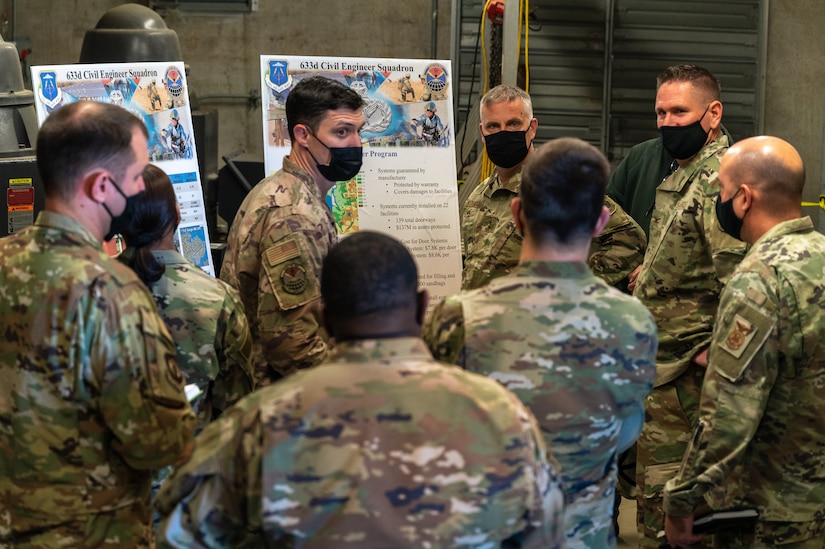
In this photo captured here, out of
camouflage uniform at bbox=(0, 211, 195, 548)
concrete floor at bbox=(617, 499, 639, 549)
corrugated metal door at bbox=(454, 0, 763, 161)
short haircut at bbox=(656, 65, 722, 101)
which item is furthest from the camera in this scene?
corrugated metal door at bbox=(454, 0, 763, 161)

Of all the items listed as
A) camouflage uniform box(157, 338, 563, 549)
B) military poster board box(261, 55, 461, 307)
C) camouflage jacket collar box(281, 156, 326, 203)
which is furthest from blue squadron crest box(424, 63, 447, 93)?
camouflage uniform box(157, 338, 563, 549)

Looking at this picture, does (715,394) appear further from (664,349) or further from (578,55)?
(578,55)

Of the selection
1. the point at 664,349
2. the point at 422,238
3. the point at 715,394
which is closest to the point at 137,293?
the point at 715,394

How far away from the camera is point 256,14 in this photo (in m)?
8.88

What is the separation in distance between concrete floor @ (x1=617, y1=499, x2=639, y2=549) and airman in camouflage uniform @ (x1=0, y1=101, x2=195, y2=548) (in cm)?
297

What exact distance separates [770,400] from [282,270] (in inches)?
57.8

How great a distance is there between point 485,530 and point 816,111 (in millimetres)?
7959

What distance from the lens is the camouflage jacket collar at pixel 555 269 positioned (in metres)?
2.21

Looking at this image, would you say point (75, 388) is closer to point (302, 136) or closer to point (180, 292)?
point (180, 292)

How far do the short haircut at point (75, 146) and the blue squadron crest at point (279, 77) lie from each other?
2.33 meters

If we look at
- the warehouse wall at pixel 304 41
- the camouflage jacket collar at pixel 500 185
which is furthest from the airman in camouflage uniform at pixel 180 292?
the warehouse wall at pixel 304 41

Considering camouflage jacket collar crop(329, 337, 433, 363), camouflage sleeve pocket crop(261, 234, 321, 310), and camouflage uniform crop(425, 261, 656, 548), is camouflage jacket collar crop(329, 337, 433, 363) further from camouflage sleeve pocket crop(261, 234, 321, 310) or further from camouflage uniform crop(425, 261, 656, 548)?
camouflage sleeve pocket crop(261, 234, 321, 310)

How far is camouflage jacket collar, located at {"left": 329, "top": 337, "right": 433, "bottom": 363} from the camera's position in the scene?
1.69 m

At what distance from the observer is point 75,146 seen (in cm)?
217
